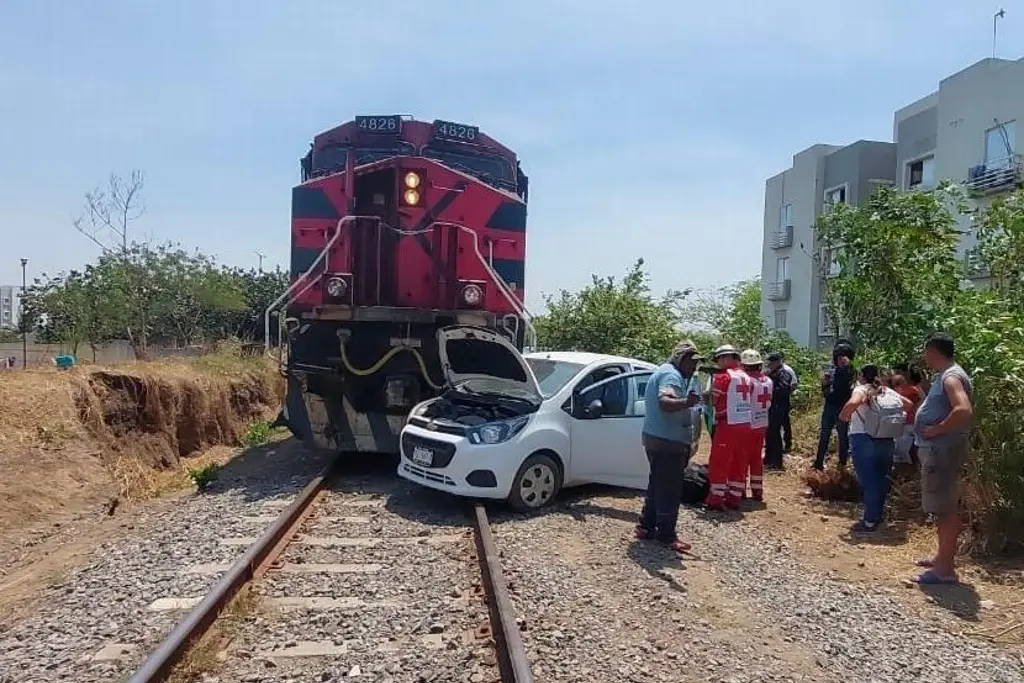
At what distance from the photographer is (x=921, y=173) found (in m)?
32.6

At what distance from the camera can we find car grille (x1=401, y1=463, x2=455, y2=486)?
27.0 feet

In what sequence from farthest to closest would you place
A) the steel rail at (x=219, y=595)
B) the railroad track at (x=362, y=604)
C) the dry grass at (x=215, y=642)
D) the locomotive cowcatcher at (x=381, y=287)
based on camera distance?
the locomotive cowcatcher at (x=381, y=287) < the railroad track at (x=362, y=604) < the dry grass at (x=215, y=642) < the steel rail at (x=219, y=595)

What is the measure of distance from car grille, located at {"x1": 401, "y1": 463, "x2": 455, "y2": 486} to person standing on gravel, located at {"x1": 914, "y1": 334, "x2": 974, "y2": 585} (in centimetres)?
402

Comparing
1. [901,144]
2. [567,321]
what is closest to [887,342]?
[567,321]

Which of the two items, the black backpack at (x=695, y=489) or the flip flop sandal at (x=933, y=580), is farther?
the black backpack at (x=695, y=489)

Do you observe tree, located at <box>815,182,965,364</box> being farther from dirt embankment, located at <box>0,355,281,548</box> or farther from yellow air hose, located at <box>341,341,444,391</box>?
dirt embankment, located at <box>0,355,281,548</box>

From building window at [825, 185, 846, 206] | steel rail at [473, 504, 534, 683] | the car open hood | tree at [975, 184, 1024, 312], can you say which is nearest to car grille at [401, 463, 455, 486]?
steel rail at [473, 504, 534, 683]

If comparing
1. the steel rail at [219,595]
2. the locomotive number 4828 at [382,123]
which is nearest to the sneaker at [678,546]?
the steel rail at [219,595]

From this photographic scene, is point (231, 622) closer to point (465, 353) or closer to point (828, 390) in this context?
point (465, 353)

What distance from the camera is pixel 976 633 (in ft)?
18.3

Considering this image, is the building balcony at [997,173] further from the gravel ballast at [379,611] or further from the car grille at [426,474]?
the gravel ballast at [379,611]

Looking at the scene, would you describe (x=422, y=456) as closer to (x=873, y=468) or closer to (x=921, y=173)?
(x=873, y=468)

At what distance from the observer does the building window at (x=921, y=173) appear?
3141 cm

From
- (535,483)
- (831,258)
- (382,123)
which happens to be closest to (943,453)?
(535,483)
